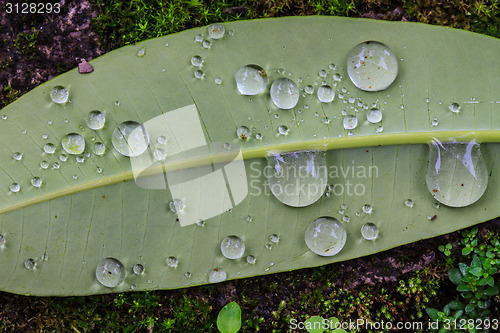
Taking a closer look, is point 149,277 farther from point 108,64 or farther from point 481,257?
Answer: point 481,257

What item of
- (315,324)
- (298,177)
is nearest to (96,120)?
(298,177)

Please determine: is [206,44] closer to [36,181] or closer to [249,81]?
[249,81]

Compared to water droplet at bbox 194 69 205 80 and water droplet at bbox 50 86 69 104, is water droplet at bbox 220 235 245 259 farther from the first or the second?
water droplet at bbox 50 86 69 104

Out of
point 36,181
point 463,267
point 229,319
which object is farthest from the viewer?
point 463,267

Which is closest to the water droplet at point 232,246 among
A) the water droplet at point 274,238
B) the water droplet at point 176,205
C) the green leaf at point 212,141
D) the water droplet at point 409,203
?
the green leaf at point 212,141

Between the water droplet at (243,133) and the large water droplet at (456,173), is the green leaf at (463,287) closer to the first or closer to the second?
the large water droplet at (456,173)
